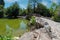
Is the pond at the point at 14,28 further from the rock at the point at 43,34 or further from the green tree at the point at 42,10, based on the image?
the green tree at the point at 42,10

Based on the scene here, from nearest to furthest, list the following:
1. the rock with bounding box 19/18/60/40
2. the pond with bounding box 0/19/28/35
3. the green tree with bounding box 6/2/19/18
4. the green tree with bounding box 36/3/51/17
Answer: the rock with bounding box 19/18/60/40
the pond with bounding box 0/19/28/35
the green tree with bounding box 36/3/51/17
the green tree with bounding box 6/2/19/18

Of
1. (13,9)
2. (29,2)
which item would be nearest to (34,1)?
(29,2)

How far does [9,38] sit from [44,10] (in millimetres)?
37735

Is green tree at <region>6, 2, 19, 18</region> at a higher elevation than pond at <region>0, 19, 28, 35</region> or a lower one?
lower

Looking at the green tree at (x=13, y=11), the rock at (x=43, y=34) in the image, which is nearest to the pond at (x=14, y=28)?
the rock at (x=43, y=34)

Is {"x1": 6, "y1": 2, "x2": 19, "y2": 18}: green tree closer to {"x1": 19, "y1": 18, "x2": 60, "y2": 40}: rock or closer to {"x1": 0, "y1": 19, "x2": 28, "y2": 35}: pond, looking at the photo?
{"x1": 0, "y1": 19, "x2": 28, "y2": 35}: pond

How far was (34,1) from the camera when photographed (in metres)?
51.1

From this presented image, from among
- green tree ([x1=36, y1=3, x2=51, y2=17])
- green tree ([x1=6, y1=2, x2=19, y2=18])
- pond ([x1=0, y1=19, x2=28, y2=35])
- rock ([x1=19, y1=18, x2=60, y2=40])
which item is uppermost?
rock ([x1=19, y1=18, x2=60, y2=40])

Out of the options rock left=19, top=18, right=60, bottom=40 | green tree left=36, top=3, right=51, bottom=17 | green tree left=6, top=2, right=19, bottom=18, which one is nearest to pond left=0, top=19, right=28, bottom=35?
rock left=19, top=18, right=60, bottom=40

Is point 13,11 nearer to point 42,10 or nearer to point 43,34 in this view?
point 42,10

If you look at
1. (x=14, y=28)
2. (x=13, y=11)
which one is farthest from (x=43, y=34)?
(x=13, y=11)

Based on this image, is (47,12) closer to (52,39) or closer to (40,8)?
(40,8)

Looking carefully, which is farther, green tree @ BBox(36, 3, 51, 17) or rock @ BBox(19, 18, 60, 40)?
green tree @ BBox(36, 3, 51, 17)

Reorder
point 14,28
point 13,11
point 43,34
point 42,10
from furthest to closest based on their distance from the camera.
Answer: point 13,11 → point 42,10 → point 14,28 → point 43,34
